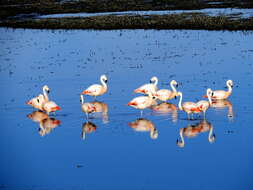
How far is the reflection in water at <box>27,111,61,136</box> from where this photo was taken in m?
19.5

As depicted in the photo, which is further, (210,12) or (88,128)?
(210,12)

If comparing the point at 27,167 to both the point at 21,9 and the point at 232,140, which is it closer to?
the point at 232,140

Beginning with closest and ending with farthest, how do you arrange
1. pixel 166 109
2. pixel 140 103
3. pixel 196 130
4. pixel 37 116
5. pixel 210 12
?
pixel 196 130 → pixel 140 103 → pixel 37 116 → pixel 166 109 → pixel 210 12

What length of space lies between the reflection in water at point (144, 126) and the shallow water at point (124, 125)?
0.07 m

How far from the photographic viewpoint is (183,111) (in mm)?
21359

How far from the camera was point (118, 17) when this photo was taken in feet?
175

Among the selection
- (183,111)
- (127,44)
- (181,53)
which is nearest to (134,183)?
(183,111)

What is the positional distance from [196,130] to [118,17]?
3566 cm

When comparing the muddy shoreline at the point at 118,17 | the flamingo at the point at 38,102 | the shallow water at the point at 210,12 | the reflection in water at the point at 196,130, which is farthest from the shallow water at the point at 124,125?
the shallow water at the point at 210,12

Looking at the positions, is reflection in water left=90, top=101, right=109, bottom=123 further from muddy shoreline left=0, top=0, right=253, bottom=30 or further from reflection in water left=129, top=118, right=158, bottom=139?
muddy shoreline left=0, top=0, right=253, bottom=30

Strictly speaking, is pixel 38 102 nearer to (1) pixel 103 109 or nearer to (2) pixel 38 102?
(2) pixel 38 102

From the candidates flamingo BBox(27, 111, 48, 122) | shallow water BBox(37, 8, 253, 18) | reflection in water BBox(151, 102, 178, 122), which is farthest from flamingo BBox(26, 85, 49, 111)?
shallow water BBox(37, 8, 253, 18)

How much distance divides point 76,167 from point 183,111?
6809mm

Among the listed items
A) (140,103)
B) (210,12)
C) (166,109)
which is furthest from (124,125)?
(210,12)
